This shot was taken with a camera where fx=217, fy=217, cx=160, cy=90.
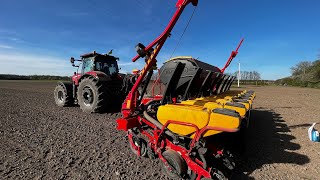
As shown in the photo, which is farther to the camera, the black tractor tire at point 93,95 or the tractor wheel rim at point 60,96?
the tractor wheel rim at point 60,96

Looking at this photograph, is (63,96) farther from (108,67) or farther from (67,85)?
(108,67)

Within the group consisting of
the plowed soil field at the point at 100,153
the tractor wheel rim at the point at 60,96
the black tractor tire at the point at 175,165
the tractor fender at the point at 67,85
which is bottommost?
the plowed soil field at the point at 100,153

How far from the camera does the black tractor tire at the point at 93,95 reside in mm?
7543

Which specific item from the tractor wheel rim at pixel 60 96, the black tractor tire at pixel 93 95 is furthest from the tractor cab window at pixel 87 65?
the tractor wheel rim at pixel 60 96

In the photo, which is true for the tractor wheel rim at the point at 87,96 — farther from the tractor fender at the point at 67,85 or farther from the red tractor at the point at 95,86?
the tractor fender at the point at 67,85

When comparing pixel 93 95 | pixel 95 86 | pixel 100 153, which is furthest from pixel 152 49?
pixel 93 95

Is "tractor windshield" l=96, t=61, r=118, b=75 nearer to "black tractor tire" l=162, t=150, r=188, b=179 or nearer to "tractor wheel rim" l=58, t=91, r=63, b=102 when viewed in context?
"tractor wheel rim" l=58, t=91, r=63, b=102

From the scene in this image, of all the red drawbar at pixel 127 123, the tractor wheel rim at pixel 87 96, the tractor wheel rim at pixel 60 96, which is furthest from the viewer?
the tractor wheel rim at pixel 60 96

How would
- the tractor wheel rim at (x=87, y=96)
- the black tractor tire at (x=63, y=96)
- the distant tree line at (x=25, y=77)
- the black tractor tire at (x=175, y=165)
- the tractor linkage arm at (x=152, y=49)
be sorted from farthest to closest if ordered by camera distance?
the distant tree line at (x=25, y=77), the black tractor tire at (x=63, y=96), the tractor wheel rim at (x=87, y=96), the tractor linkage arm at (x=152, y=49), the black tractor tire at (x=175, y=165)

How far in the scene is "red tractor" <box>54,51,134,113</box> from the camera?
7609 mm

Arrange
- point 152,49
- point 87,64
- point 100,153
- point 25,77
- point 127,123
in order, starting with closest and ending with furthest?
point 127,123 → point 152,49 → point 100,153 → point 87,64 → point 25,77

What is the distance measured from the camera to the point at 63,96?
9391 mm

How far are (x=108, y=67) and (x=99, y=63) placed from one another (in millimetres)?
441

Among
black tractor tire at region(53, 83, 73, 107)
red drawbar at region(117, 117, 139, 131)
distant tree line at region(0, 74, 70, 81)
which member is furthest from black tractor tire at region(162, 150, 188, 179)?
distant tree line at region(0, 74, 70, 81)
